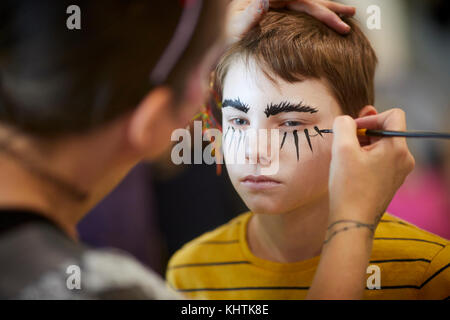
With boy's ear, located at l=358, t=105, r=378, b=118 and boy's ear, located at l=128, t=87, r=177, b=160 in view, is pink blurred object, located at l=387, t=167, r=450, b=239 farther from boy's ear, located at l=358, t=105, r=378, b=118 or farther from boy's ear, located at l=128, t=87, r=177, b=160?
boy's ear, located at l=128, t=87, r=177, b=160

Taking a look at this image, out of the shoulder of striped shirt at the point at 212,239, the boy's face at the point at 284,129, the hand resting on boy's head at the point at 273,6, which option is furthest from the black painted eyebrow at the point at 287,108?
the shoulder of striped shirt at the point at 212,239

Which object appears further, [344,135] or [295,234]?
[295,234]

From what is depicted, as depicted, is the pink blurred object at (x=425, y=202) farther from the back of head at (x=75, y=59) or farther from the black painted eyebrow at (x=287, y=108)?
the back of head at (x=75, y=59)

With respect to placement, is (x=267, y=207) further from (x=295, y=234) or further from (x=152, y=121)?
(x=152, y=121)

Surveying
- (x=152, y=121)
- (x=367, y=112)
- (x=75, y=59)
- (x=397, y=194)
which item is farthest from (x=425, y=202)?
(x=75, y=59)

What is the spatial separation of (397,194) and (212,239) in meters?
0.32

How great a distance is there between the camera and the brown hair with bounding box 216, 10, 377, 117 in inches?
27.5

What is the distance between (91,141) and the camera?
0.65 m

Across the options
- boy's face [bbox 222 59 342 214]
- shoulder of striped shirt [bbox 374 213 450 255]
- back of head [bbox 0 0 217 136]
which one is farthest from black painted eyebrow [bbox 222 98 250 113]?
shoulder of striped shirt [bbox 374 213 450 255]

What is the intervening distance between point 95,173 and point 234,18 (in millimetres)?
303

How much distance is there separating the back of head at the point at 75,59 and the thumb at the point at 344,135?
8.7 inches

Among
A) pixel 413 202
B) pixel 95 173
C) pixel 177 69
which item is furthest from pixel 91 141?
pixel 413 202

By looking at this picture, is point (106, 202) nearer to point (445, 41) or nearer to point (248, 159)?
point (248, 159)

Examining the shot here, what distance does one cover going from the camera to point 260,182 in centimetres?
71
